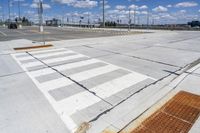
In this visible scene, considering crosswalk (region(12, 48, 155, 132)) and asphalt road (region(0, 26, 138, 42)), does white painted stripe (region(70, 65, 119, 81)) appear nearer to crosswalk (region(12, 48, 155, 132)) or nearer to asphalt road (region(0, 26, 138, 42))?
crosswalk (region(12, 48, 155, 132))

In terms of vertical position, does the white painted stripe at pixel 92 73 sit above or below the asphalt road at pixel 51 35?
below

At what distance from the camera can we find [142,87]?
5797 mm

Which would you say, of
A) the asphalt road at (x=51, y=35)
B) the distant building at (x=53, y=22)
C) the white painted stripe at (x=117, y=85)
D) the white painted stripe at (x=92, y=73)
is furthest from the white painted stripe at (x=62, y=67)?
the distant building at (x=53, y=22)

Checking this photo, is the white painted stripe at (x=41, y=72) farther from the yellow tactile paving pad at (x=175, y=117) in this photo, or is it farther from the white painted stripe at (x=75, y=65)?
the yellow tactile paving pad at (x=175, y=117)

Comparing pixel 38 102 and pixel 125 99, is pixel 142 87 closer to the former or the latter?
pixel 125 99

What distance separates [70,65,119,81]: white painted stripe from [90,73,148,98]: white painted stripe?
0.97m

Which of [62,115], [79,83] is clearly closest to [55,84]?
[79,83]

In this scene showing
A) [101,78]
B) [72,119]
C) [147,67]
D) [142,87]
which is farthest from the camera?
[147,67]

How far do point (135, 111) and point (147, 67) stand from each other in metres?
4.28

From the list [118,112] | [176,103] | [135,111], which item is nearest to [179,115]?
[176,103]

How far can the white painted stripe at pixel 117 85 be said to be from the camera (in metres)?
5.37

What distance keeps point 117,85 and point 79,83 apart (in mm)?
1225

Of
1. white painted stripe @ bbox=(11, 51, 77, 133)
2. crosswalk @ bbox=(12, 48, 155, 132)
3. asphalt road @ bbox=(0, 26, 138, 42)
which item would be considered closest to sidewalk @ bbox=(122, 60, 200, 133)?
crosswalk @ bbox=(12, 48, 155, 132)

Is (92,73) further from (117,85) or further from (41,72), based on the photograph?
(41,72)
